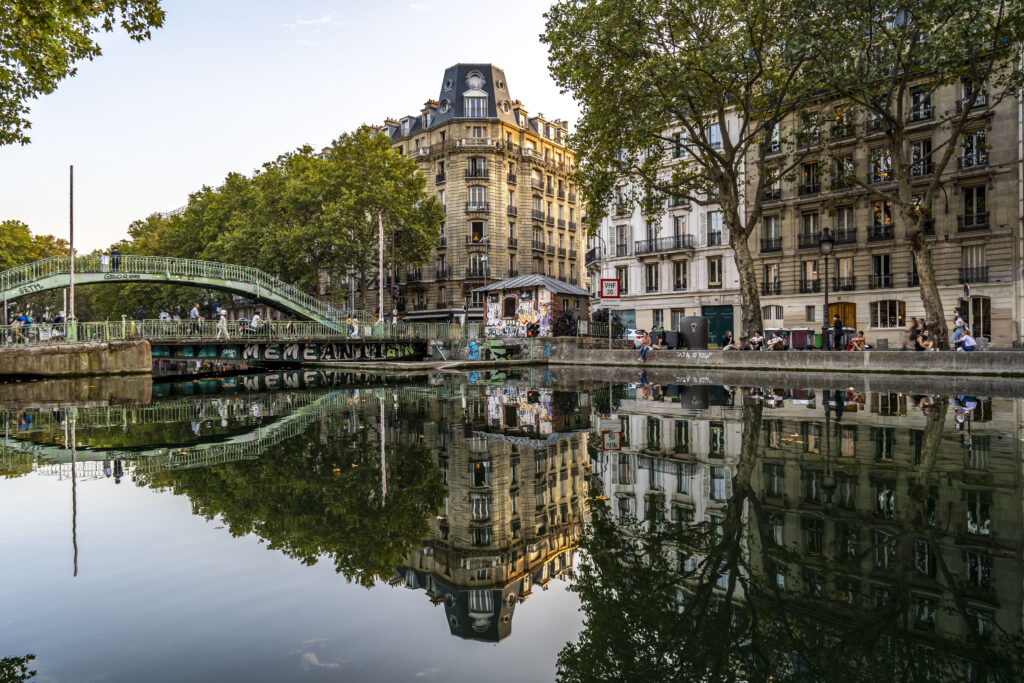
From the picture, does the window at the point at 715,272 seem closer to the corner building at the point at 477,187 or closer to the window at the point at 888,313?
the window at the point at 888,313

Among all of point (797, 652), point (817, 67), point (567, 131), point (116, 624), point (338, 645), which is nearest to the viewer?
point (797, 652)

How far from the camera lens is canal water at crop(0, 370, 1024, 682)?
266 cm

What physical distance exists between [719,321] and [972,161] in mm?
15665

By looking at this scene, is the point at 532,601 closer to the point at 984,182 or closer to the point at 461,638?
the point at 461,638

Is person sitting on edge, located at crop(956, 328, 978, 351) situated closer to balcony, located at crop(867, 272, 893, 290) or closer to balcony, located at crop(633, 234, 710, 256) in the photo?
balcony, located at crop(867, 272, 893, 290)

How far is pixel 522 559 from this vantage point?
3861 mm

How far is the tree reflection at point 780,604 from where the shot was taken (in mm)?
2512

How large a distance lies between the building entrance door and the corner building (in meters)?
19.2

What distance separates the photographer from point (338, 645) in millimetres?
2779

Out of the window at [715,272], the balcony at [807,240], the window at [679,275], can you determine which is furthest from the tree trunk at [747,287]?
the window at [679,275]

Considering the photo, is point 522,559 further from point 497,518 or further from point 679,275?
point 679,275

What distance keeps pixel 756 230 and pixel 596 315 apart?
→ 11777 mm

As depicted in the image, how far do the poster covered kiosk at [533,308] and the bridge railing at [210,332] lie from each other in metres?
2.23

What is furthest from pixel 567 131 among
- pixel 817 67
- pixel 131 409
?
pixel 131 409
